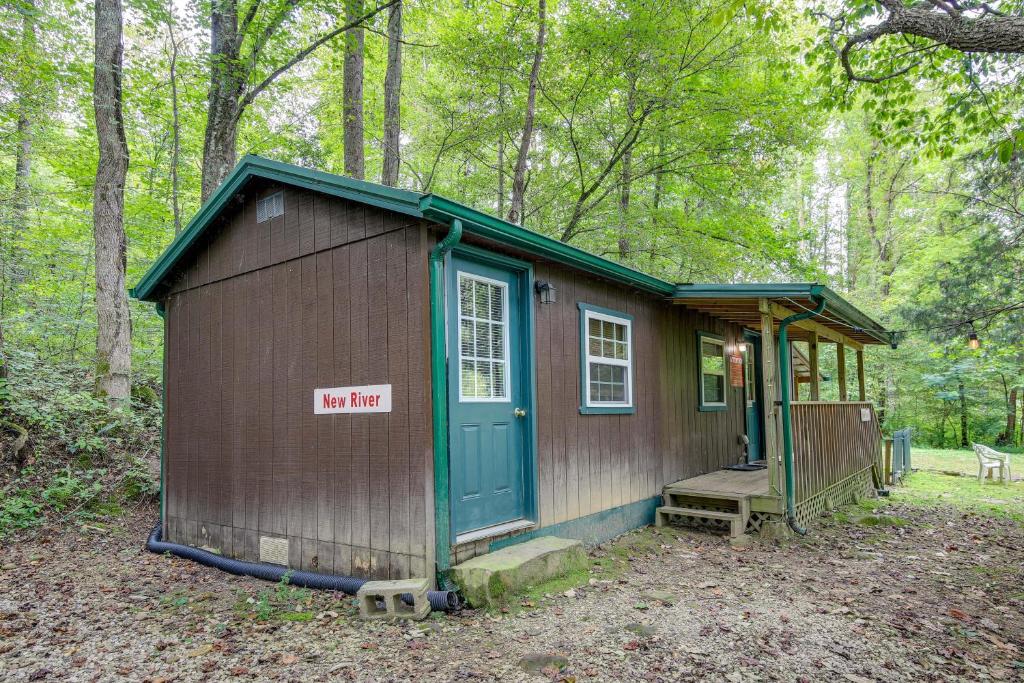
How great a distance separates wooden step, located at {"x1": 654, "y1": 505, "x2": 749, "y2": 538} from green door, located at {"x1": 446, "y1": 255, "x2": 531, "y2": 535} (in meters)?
2.48

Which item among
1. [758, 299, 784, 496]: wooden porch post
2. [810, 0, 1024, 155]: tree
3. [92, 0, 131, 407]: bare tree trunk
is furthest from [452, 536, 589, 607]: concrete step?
[92, 0, 131, 407]: bare tree trunk

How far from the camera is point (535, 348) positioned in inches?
213

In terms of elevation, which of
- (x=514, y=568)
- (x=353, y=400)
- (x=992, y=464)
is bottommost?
(x=992, y=464)

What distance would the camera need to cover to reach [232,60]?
28.2ft

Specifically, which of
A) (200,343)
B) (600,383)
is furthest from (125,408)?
(600,383)

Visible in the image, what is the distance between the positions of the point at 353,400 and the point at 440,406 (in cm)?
86

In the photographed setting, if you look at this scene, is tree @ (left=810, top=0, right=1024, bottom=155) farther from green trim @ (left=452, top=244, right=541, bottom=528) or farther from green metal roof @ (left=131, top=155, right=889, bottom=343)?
green trim @ (left=452, top=244, right=541, bottom=528)

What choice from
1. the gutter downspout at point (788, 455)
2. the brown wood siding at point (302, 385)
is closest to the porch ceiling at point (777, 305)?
the gutter downspout at point (788, 455)

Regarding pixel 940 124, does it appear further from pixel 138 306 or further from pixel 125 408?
pixel 138 306

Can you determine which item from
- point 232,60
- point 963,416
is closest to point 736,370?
point 232,60

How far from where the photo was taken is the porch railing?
6980mm

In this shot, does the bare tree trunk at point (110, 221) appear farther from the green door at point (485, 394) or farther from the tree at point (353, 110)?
the green door at point (485, 394)

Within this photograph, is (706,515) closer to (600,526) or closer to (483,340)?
(600,526)

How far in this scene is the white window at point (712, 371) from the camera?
8.49 m
